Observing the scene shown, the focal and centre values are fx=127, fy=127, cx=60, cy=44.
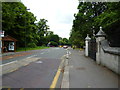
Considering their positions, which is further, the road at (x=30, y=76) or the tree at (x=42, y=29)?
the tree at (x=42, y=29)

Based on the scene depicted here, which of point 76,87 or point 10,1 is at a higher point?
point 10,1

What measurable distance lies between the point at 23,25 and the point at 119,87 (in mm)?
33555

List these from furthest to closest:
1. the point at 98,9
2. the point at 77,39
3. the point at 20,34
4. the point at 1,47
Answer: the point at 77,39, the point at 20,34, the point at 98,9, the point at 1,47

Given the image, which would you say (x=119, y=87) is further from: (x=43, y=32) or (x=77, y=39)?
(x=43, y=32)

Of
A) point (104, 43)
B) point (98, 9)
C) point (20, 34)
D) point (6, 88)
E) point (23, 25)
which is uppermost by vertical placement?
point (98, 9)

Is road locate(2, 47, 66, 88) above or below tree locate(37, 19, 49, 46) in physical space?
below

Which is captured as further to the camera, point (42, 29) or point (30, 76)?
point (42, 29)

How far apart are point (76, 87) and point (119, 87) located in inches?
65.8

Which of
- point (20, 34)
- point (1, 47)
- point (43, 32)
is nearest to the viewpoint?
point (1, 47)

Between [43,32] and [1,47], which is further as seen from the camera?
[43,32]

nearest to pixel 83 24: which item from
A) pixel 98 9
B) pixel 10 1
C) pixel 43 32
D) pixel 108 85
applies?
pixel 98 9

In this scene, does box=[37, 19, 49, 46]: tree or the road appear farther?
box=[37, 19, 49, 46]: tree

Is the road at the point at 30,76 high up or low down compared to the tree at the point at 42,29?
down

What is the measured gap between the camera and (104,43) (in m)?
9.99
